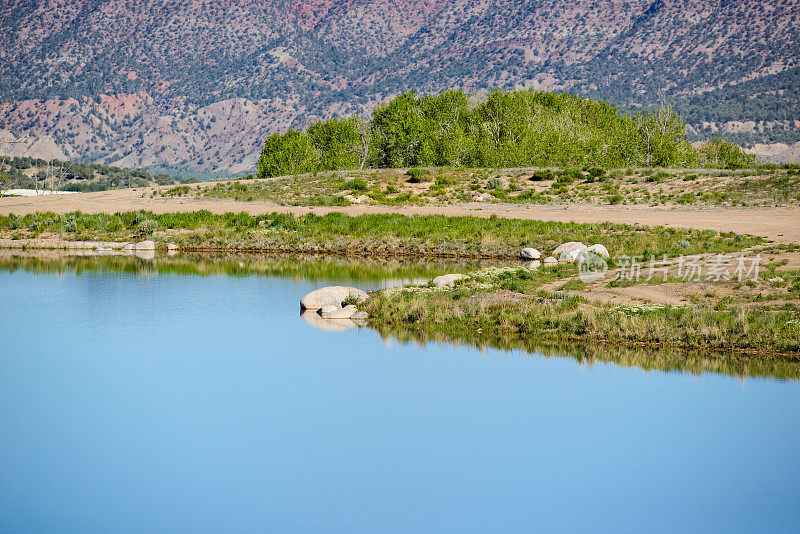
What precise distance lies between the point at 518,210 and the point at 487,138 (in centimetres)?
3505

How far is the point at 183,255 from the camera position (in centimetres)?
5278

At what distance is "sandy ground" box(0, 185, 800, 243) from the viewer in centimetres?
5197

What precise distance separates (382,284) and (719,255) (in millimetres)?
13520

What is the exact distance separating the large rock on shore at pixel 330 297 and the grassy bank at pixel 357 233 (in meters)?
14.9

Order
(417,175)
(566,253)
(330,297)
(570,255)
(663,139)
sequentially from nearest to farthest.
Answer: (330,297) → (570,255) → (566,253) → (417,175) → (663,139)

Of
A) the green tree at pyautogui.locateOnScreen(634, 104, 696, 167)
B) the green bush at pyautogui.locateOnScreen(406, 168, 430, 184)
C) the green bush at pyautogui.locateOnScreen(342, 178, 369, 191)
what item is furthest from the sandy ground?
the green tree at pyautogui.locateOnScreen(634, 104, 696, 167)

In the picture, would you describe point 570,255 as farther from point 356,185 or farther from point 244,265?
point 356,185

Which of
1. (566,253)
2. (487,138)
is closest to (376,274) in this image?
(566,253)

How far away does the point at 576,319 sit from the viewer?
27.6 metres

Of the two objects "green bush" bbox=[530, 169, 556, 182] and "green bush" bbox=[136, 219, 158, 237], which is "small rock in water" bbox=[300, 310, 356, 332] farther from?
"green bush" bbox=[530, 169, 556, 182]

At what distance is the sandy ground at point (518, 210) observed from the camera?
51969mm

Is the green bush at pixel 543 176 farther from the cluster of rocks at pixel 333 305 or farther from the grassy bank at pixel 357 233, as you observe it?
the cluster of rocks at pixel 333 305

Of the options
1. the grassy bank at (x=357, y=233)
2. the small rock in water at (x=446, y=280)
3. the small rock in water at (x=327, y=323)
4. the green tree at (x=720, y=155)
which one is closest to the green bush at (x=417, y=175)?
the grassy bank at (x=357, y=233)

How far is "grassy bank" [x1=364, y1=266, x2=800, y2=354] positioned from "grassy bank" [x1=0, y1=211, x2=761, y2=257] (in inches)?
508
